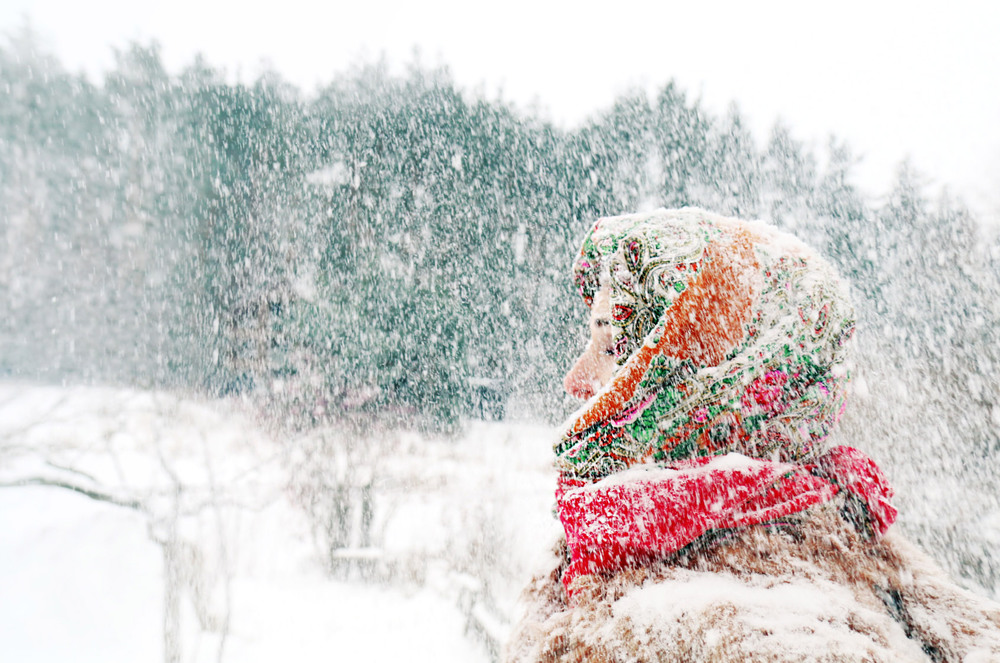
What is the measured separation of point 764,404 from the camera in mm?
685

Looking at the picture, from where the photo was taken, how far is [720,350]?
2.23 feet

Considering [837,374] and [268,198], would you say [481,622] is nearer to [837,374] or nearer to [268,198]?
[837,374]

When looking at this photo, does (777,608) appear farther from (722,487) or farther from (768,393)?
(768,393)

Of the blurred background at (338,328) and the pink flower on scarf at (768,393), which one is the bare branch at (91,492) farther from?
the pink flower on scarf at (768,393)

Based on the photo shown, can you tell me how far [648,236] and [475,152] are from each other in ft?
28.2

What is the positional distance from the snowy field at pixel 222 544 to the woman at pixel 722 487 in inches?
190

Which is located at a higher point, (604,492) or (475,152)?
(475,152)

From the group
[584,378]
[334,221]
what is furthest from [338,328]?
[584,378]

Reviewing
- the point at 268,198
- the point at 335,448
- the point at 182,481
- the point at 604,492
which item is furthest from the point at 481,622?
the point at 268,198

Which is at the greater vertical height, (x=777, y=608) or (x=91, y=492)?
(x=777, y=608)

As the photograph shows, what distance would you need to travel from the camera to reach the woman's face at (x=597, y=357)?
0.89 meters

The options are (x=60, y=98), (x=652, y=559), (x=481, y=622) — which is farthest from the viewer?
(x=60, y=98)

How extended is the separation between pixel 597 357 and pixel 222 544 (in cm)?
596

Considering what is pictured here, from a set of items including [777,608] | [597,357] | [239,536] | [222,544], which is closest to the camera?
[777,608]
